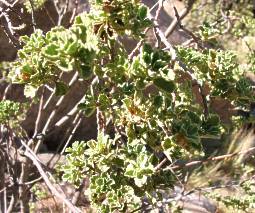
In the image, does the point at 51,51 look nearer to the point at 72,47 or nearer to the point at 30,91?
the point at 72,47

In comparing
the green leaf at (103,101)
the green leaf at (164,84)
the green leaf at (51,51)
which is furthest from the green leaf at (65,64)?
the green leaf at (103,101)

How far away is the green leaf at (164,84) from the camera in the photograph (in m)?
1.18

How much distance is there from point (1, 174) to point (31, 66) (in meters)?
2.04

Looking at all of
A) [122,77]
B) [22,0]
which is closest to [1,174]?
[22,0]

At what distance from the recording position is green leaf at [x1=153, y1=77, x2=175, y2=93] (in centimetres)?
118

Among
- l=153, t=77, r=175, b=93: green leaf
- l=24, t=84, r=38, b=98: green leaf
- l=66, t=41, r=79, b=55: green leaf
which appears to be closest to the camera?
l=66, t=41, r=79, b=55: green leaf

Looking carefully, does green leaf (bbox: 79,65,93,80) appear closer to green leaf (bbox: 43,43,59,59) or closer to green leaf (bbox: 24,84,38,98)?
green leaf (bbox: 43,43,59,59)

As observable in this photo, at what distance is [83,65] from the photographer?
1107mm

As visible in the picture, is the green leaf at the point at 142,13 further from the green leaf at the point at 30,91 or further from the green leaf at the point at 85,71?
the green leaf at the point at 30,91

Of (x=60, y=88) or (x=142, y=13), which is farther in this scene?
(x=60, y=88)

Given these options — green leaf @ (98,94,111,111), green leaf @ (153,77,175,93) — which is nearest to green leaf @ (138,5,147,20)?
green leaf @ (153,77,175,93)

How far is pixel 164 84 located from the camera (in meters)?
1.19

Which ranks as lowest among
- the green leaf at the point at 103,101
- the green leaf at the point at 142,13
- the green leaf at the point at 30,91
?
the green leaf at the point at 103,101

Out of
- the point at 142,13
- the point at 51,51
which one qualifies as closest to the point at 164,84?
the point at 142,13
